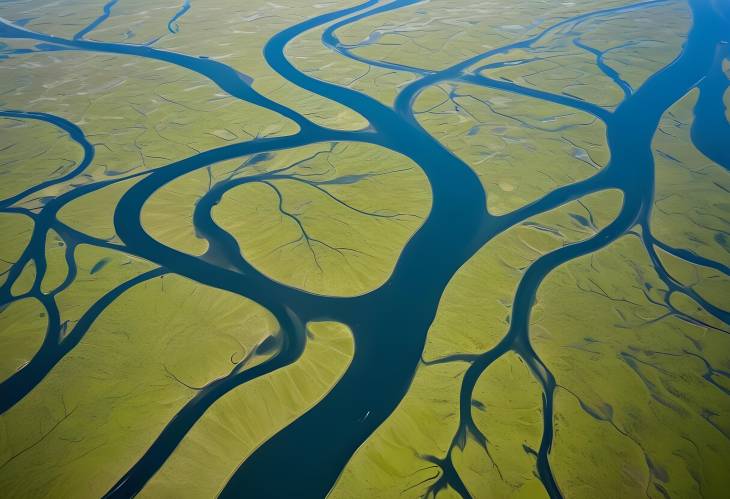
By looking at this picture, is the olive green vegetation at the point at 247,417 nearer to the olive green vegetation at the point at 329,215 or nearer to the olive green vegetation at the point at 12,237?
the olive green vegetation at the point at 329,215

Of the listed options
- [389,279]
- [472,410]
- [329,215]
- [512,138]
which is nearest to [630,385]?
[472,410]

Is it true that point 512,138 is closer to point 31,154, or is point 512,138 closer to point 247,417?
point 247,417

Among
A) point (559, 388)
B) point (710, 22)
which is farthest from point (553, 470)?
point (710, 22)

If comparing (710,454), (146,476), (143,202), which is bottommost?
(710,454)

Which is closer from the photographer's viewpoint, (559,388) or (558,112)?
(559,388)

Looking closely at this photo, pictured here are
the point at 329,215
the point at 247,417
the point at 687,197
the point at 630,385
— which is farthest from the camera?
the point at 687,197

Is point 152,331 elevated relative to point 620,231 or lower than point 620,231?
elevated

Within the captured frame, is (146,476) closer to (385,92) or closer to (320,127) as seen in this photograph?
(320,127)

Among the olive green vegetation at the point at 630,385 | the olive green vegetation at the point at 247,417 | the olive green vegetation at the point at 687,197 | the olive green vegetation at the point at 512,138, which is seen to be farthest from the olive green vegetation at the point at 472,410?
the olive green vegetation at the point at 687,197
